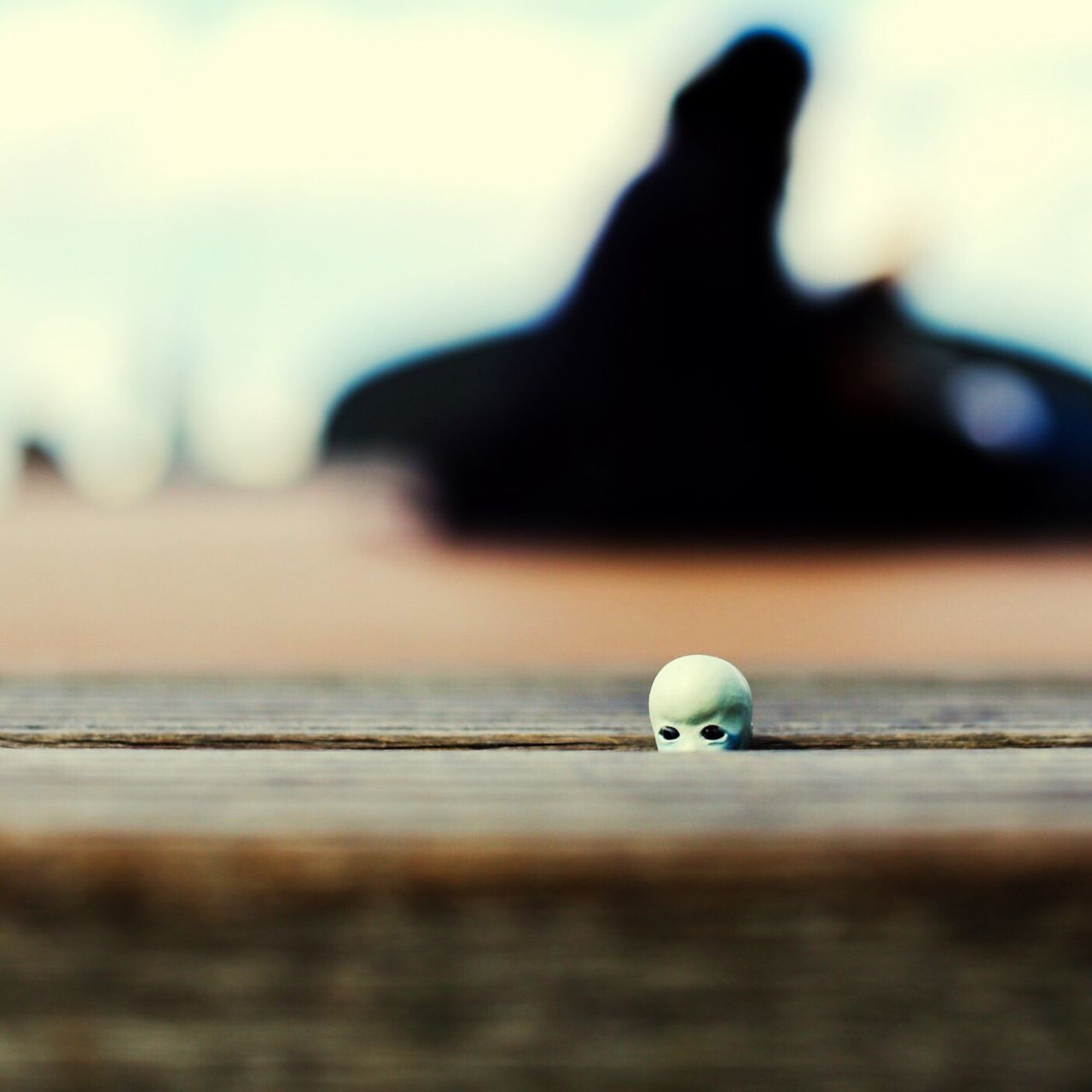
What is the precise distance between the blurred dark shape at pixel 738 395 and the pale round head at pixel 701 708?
689cm

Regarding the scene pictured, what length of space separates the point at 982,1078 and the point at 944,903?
0.19 ft

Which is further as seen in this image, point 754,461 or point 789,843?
point 754,461

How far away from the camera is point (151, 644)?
460cm

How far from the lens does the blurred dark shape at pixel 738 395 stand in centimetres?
759

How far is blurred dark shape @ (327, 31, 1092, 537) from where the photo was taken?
759 cm

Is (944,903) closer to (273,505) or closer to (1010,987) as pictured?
(1010,987)

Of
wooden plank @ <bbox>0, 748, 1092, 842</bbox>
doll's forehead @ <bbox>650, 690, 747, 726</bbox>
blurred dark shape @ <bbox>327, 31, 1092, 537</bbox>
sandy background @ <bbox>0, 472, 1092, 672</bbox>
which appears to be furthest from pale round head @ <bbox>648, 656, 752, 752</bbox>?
blurred dark shape @ <bbox>327, 31, 1092, 537</bbox>

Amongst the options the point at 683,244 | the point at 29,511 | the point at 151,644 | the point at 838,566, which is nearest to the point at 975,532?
the point at 838,566

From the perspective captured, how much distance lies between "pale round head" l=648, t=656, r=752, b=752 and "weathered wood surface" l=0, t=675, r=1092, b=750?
14 millimetres

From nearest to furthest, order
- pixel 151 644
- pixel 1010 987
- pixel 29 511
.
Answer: pixel 1010 987 < pixel 151 644 < pixel 29 511

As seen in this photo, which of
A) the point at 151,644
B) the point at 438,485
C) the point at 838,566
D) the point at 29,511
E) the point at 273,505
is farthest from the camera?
the point at 273,505

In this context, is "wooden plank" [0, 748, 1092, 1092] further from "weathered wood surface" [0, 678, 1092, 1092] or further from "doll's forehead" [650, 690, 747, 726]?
"doll's forehead" [650, 690, 747, 726]

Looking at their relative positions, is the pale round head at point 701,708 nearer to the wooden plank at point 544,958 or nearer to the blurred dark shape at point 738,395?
the wooden plank at point 544,958

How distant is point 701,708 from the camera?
71cm
